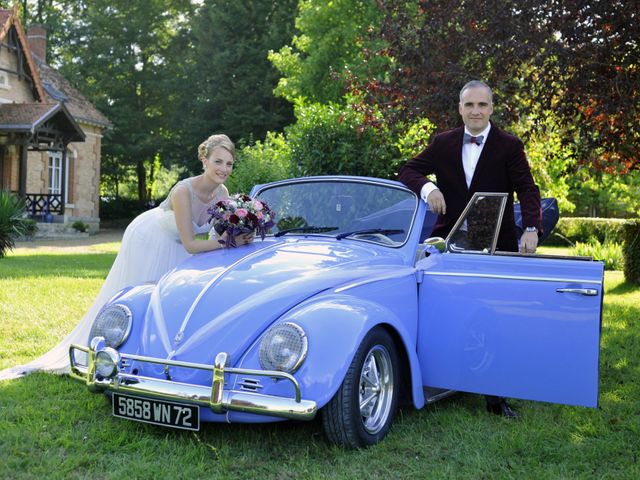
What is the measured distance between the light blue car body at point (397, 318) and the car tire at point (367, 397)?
0.34 feet

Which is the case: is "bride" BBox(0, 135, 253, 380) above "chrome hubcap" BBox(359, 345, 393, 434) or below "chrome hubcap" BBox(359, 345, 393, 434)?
above

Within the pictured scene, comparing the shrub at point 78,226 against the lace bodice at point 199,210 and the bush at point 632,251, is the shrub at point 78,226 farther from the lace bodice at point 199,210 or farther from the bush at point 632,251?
the lace bodice at point 199,210

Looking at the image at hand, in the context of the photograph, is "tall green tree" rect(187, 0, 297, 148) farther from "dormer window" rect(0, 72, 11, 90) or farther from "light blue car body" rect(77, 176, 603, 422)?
"light blue car body" rect(77, 176, 603, 422)

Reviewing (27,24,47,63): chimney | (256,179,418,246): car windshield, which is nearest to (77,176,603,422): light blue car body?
(256,179,418,246): car windshield

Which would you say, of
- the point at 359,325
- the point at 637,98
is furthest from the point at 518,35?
the point at 359,325

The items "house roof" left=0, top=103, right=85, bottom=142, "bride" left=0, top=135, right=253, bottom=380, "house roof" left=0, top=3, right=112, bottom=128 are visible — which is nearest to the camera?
"bride" left=0, top=135, right=253, bottom=380

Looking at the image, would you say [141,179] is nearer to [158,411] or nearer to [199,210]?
[199,210]

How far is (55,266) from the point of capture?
13.4 m

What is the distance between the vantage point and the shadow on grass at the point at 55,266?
11.6 meters

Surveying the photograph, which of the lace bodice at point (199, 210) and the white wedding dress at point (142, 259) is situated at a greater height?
the lace bodice at point (199, 210)

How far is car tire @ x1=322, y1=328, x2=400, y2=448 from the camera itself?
367 centimetres

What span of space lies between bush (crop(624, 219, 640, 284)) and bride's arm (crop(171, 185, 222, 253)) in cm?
905

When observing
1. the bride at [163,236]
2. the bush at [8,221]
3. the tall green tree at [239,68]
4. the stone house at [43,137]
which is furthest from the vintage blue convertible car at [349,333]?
the tall green tree at [239,68]

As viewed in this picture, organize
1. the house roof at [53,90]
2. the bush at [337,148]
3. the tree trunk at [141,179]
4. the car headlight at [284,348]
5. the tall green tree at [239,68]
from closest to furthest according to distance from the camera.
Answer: the car headlight at [284,348] → the bush at [337,148] → the house roof at [53,90] → the tall green tree at [239,68] → the tree trunk at [141,179]
